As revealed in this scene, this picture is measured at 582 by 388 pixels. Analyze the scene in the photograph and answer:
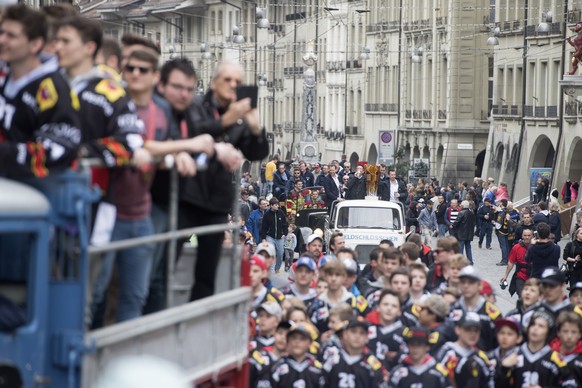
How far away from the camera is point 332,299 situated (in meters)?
16.0

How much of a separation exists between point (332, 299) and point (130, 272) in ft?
25.8

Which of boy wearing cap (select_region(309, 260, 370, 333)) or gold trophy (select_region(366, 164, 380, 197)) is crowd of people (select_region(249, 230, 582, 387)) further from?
gold trophy (select_region(366, 164, 380, 197))

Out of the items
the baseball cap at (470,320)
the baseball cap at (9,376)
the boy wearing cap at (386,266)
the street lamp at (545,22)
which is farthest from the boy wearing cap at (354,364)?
the street lamp at (545,22)

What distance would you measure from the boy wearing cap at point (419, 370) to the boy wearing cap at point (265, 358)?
88cm

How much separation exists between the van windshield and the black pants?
944 inches

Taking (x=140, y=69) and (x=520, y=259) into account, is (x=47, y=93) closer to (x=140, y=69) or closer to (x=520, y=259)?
(x=140, y=69)

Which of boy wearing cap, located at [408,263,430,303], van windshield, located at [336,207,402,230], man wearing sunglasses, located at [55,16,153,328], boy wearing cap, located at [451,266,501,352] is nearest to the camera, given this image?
man wearing sunglasses, located at [55,16,153,328]

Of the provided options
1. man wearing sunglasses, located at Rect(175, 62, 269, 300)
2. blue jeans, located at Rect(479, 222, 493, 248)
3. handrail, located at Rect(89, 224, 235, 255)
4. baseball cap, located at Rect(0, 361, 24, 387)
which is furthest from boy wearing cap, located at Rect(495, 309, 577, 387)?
blue jeans, located at Rect(479, 222, 493, 248)

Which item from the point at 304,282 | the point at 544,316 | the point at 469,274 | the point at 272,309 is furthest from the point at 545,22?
the point at 544,316

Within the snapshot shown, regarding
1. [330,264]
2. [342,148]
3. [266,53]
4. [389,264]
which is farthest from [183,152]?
[266,53]

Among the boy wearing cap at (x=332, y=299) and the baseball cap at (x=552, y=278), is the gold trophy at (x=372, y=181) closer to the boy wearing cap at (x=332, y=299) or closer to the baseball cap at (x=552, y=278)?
the baseball cap at (x=552, y=278)

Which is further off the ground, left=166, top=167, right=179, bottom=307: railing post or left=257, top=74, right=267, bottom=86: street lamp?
left=166, top=167, right=179, bottom=307: railing post

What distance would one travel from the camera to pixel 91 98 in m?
8.16

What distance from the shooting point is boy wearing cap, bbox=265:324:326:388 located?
13.5m
